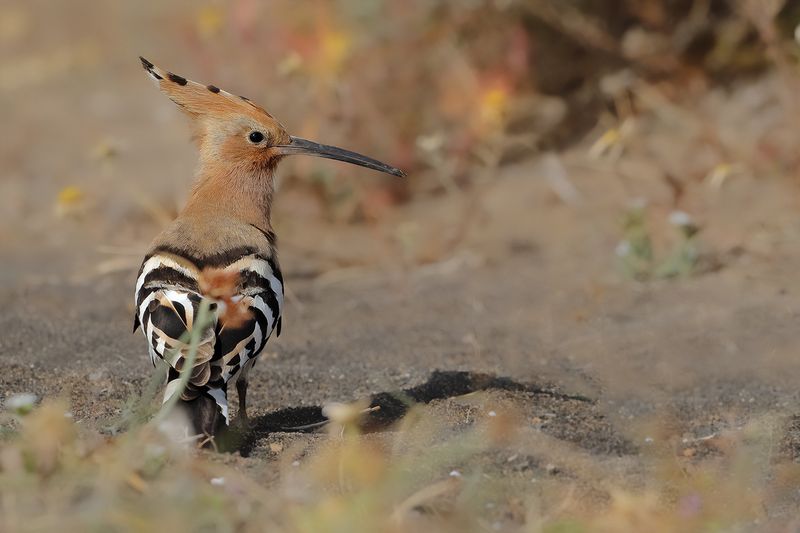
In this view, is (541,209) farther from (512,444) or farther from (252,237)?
(512,444)

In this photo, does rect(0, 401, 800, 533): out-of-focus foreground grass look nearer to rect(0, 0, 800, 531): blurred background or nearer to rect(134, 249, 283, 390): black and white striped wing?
rect(0, 0, 800, 531): blurred background

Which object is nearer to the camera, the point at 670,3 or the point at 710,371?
the point at 710,371

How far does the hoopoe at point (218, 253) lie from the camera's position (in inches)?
111

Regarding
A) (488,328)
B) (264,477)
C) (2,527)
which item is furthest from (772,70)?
(2,527)

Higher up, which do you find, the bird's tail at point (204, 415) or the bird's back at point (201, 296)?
the bird's back at point (201, 296)

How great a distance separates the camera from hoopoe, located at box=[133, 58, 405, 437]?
9.28 feet

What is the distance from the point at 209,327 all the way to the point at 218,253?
0.35 m

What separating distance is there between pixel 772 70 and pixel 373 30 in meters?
2.00

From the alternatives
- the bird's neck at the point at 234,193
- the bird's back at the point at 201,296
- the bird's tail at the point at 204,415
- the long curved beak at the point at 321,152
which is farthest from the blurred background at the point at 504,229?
the long curved beak at the point at 321,152

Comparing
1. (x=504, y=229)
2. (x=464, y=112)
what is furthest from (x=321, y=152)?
(x=464, y=112)

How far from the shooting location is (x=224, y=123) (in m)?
3.70

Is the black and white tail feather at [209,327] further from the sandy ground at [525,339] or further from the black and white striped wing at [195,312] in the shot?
the sandy ground at [525,339]

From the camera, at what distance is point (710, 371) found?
3705mm

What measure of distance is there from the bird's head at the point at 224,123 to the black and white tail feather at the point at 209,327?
1.87 feet
